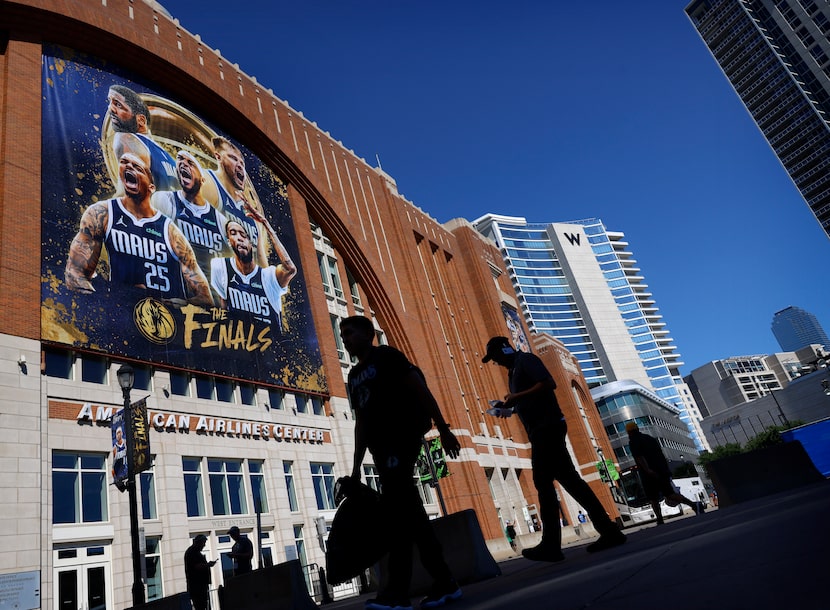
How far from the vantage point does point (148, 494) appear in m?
19.7

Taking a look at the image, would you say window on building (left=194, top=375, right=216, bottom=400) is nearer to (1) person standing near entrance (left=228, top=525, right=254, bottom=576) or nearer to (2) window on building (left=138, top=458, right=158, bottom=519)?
(2) window on building (left=138, top=458, right=158, bottom=519)

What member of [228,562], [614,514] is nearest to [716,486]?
[228,562]

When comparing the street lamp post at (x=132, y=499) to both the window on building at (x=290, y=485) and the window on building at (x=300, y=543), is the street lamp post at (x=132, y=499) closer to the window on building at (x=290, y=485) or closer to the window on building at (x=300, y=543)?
the window on building at (x=300, y=543)

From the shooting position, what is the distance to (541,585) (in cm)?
362

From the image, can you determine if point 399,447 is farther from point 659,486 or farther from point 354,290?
point 354,290

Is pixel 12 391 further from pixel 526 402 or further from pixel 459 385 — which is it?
pixel 459 385

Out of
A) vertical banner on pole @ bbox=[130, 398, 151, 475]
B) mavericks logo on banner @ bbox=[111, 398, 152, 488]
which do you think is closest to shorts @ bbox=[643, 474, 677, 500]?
mavericks logo on banner @ bbox=[111, 398, 152, 488]

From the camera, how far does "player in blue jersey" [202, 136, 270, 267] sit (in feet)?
94.5

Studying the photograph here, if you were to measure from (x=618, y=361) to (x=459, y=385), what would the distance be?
124 metres

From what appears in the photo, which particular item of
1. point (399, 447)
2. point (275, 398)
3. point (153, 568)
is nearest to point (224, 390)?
→ point (275, 398)

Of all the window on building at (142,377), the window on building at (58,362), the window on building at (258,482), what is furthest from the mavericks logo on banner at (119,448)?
the window on building at (258,482)

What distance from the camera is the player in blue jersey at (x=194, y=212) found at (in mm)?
25484

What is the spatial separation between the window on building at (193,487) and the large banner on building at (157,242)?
367cm

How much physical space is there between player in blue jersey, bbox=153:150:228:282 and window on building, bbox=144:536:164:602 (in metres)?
10.9
